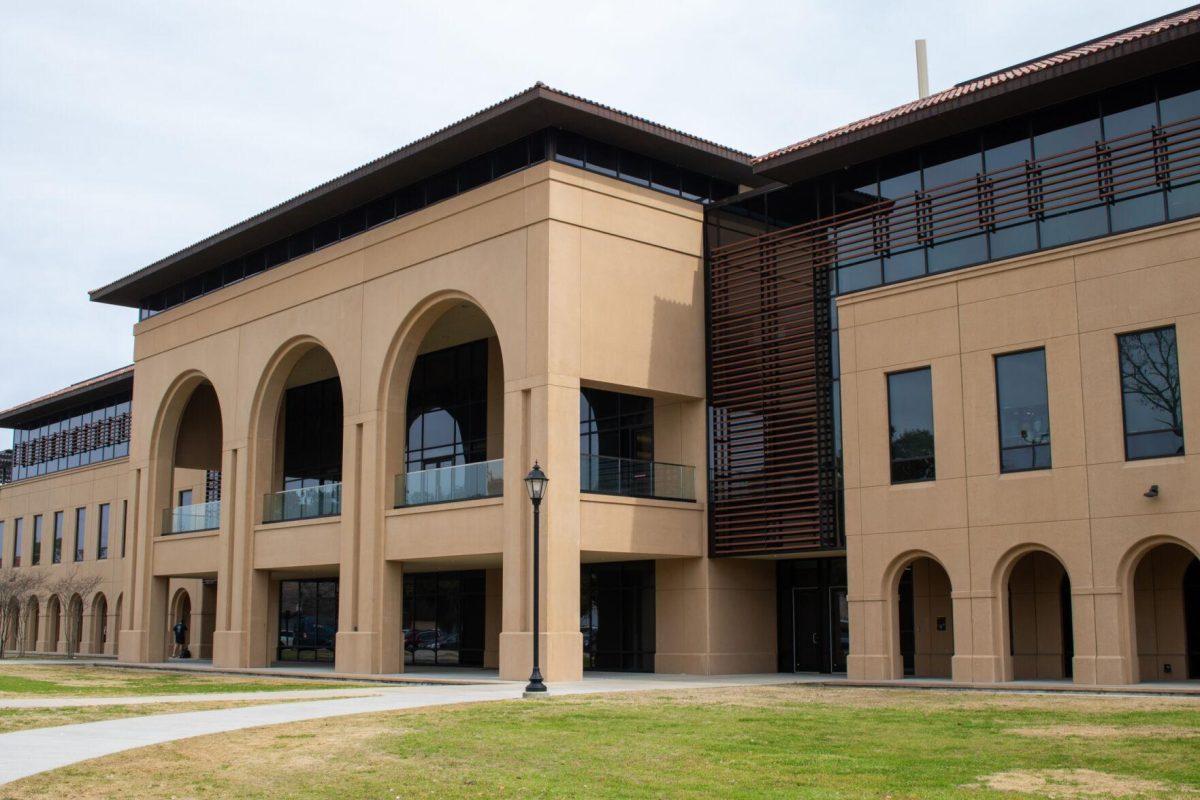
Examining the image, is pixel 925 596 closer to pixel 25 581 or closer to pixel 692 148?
pixel 692 148

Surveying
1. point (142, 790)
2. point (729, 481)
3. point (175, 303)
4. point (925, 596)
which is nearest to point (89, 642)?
point (175, 303)

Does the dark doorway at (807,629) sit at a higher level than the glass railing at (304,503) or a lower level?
lower

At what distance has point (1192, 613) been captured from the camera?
24.0 meters

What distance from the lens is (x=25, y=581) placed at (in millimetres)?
55406

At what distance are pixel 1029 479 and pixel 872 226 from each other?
6.63 m

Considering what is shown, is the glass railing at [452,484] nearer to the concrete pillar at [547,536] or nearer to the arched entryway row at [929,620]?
the concrete pillar at [547,536]

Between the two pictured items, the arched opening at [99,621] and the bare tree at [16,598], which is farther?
the arched opening at [99,621]

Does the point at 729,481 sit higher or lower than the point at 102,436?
lower

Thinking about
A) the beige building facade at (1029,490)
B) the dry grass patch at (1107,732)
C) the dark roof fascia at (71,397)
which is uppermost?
the dark roof fascia at (71,397)

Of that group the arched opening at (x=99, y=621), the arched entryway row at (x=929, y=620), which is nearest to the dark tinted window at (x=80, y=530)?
the arched opening at (x=99, y=621)

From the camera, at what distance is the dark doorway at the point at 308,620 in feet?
142

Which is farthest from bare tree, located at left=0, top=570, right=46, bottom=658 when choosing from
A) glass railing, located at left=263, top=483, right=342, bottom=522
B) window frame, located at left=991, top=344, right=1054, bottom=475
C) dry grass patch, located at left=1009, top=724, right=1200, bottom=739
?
dry grass patch, located at left=1009, top=724, right=1200, bottom=739

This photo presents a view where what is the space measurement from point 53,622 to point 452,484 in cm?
3727

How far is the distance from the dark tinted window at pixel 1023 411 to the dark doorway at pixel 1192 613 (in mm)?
3183
